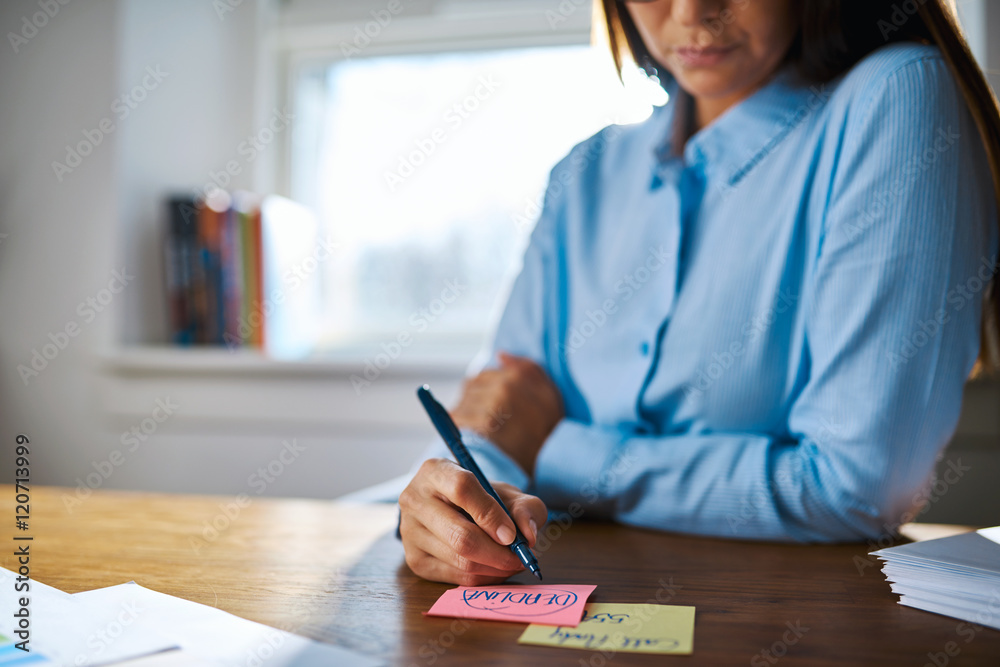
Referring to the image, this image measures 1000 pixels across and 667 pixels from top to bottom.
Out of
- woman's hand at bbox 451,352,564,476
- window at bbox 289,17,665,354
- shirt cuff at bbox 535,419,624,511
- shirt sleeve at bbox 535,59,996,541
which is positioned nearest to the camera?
shirt sleeve at bbox 535,59,996,541

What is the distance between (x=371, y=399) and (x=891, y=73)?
1248mm

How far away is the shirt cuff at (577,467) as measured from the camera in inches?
33.5

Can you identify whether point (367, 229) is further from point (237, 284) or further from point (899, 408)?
point (899, 408)

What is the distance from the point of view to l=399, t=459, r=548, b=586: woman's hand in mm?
606

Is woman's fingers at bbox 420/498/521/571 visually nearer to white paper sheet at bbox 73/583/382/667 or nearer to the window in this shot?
white paper sheet at bbox 73/583/382/667

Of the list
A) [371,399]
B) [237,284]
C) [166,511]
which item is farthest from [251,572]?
[237,284]

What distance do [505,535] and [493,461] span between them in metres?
0.30

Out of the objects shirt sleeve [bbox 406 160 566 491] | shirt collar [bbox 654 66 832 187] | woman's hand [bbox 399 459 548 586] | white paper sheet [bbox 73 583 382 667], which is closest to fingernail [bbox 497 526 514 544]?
woman's hand [bbox 399 459 548 586]

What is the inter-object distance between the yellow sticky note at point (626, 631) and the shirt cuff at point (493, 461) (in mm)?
336

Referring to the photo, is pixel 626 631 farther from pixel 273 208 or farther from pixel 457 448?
pixel 273 208

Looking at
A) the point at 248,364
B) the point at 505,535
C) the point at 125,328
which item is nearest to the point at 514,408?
the point at 505,535

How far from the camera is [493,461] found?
0.90m

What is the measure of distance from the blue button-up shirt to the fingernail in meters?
0.27

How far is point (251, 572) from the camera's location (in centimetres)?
67
